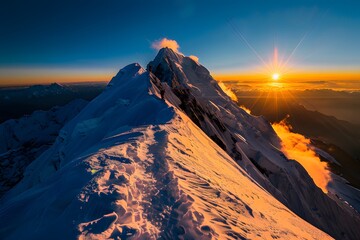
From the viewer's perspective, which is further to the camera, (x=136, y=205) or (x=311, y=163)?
(x=311, y=163)

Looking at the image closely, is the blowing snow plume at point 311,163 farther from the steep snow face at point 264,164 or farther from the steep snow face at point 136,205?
the steep snow face at point 136,205

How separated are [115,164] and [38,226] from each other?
179 inches

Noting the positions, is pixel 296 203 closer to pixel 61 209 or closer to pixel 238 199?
pixel 238 199

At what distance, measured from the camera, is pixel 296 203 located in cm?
7244

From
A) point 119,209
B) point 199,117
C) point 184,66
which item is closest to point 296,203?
point 199,117

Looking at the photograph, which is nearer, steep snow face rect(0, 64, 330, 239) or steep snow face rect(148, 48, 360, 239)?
steep snow face rect(0, 64, 330, 239)

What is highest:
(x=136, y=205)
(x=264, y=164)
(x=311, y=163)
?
(x=136, y=205)

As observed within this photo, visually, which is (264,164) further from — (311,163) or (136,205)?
(311,163)

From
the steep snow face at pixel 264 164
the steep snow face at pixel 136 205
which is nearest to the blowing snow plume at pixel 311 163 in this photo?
the steep snow face at pixel 264 164

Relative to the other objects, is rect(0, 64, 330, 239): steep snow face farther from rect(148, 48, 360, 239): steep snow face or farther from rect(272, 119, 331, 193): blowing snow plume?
rect(272, 119, 331, 193): blowing snow plume

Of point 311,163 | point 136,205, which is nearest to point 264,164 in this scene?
point 136,205

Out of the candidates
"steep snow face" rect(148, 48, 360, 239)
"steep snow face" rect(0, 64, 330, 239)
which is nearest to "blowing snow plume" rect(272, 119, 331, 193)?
"steep snow face" rect(148, 48, 360, 239)

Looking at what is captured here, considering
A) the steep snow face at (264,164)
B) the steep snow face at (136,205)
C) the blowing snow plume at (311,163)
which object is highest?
the steep snow face at (136,205)

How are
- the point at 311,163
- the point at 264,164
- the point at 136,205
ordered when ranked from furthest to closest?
the point at 311,163, the point at 264,164, the point at 136,205
